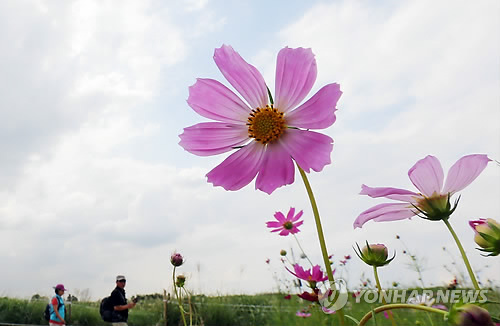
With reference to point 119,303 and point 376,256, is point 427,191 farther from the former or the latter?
point 119,303

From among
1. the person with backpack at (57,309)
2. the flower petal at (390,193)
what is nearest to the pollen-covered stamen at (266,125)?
the flower petal at (390,193)

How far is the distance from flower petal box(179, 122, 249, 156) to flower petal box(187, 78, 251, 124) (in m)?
0.01

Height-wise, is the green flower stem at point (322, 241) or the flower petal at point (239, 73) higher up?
the flower petal at point (239, 73)

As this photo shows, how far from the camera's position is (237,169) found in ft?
1.35

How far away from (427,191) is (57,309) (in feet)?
19.7

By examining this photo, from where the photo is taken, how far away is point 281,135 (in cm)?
43

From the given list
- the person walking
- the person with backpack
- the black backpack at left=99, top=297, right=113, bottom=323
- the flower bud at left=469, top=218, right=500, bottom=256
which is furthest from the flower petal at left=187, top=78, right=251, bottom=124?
the person with backpack

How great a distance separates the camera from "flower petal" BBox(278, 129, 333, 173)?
1.21ft

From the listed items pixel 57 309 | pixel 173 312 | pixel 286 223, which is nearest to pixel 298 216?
pixel 286 223

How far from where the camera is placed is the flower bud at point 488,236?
0.39m

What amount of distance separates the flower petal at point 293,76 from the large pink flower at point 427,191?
0.39 ft

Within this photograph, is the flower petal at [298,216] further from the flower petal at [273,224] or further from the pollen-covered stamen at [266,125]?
the pollen-covered stamen at [266,125]

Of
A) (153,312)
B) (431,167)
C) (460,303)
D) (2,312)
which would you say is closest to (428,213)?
(431,167)

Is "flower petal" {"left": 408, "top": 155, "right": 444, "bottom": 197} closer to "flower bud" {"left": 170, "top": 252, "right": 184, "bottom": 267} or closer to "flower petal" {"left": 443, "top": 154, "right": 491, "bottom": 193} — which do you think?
"flower petal" {"left": 443, "top": 154, "right": 491, "bottom": 193}
